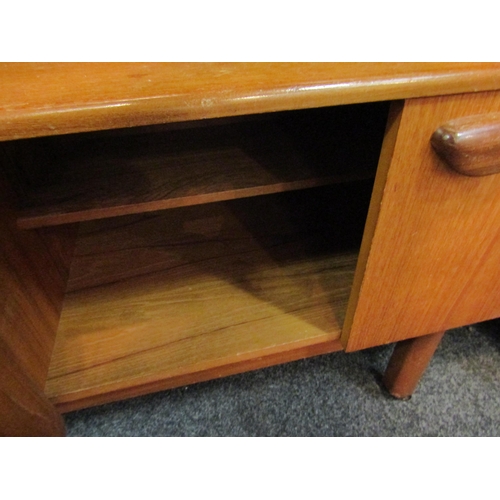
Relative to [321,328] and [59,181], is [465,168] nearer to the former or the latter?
[321,328]

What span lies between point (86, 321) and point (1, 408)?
0.15m

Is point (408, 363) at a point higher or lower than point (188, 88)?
lower

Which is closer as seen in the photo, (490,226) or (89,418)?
(490,226)

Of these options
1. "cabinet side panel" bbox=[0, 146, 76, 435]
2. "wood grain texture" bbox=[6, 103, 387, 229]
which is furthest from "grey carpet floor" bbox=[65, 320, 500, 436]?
"wood grain texture" bbox=[6, 103, 387, 229]

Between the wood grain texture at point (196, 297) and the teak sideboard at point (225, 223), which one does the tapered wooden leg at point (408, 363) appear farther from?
the wood grain texture at point (196, 297)

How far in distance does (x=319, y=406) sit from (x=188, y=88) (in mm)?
591

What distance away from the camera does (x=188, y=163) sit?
476 millimetres

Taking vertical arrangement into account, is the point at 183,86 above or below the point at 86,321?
above

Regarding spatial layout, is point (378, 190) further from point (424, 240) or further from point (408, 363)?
point (408, 363)

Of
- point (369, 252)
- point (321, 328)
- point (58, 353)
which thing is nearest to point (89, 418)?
point (58, 353)

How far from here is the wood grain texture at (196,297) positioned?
0.50 metres

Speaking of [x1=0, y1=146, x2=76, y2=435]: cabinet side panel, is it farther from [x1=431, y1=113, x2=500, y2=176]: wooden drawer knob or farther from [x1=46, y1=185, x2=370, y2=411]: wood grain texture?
[x1=431, y1=113, x2=500, y2=176]: wooden drawer knob

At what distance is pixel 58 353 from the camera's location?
1.66 ft

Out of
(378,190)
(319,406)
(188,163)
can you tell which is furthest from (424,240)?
(319,406)
